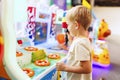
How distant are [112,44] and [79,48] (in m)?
1.92

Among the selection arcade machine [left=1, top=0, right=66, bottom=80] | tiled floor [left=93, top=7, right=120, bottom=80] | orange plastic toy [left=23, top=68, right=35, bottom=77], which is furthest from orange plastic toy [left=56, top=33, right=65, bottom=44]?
orange plastic toy [left=23, top=68, right=35, bottom=77]

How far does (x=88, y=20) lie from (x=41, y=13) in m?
0.57

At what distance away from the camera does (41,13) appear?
126 centimetres

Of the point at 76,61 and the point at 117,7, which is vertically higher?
the point at 117,7

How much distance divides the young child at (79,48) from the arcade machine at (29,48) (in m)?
0.11

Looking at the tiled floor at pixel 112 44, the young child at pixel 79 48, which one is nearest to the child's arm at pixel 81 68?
the young child at pixel 79 48

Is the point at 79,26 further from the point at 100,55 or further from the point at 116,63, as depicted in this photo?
the point at 116,63

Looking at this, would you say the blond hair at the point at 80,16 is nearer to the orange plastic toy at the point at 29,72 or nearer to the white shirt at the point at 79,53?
the white shirt at the point at 79,53

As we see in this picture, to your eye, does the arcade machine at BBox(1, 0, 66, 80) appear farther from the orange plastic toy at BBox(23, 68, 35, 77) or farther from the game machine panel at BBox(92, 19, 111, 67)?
the game machine panel at BBox(92, 19, 111, 67)

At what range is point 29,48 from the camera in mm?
960

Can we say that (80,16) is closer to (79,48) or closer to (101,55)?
(79,48)

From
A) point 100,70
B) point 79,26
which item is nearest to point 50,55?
point 79,26

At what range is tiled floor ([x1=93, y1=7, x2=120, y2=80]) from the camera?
5.53 feet

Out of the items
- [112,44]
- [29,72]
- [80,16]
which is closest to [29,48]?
[29,72]
